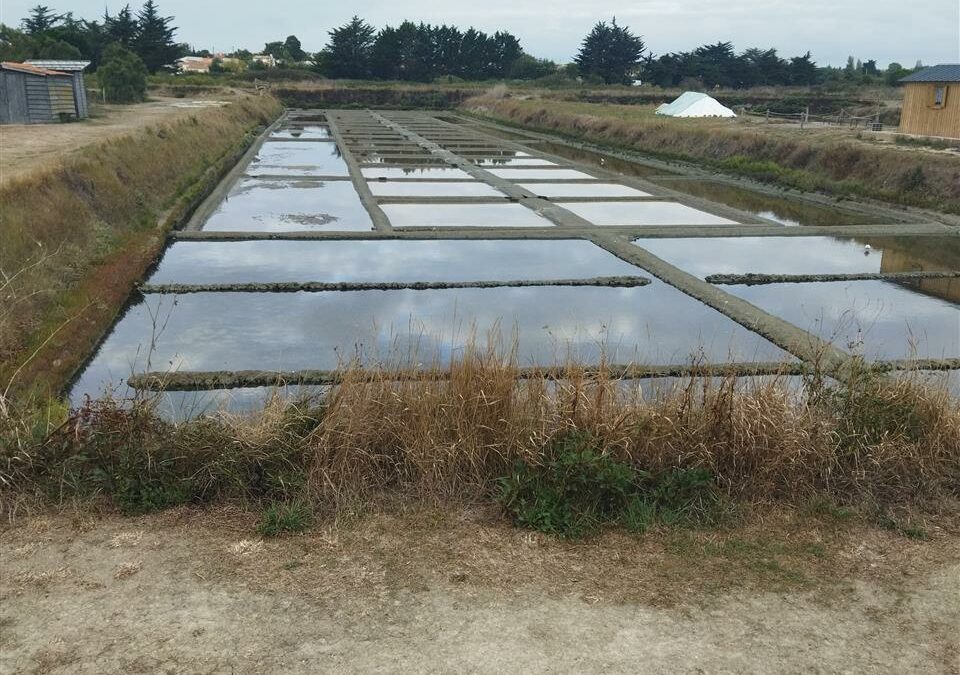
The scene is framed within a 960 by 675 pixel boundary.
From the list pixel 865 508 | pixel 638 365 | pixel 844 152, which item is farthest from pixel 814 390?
pixel 844 152

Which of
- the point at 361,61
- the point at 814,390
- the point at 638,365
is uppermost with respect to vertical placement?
the point at 361,61

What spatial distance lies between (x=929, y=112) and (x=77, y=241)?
61.8 ft

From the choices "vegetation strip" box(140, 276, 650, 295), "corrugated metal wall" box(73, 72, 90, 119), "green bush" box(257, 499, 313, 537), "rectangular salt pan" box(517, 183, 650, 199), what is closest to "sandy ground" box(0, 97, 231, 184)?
"corrugated metal wall" box(73, 72, 90, 119)

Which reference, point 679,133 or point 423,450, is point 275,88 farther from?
point 423,450

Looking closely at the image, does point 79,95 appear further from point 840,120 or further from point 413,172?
point 840,120

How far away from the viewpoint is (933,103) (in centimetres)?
1997

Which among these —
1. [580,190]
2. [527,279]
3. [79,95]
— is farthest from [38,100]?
[527,279]

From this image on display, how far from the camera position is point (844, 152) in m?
17.7

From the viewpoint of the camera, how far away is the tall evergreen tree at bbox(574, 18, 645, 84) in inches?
2434

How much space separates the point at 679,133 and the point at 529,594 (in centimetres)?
2250

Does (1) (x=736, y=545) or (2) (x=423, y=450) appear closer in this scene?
(1) (x=736, y=545)

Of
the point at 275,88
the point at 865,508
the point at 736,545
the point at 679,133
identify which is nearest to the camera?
the point at 736,545

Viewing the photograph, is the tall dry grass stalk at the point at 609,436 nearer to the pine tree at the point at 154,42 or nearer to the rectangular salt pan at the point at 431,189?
the rectangular salt pan at the point at 431,189

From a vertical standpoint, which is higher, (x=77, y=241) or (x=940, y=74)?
(x=940, y=74)
